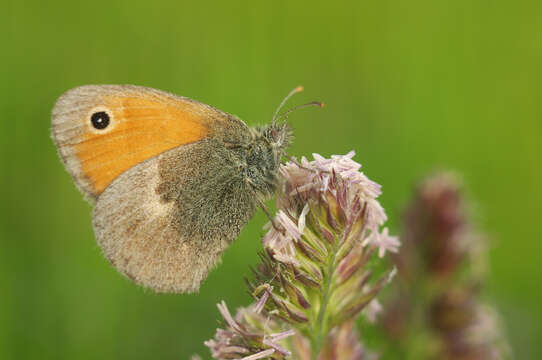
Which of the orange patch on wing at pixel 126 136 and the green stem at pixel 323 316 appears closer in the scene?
the green stem at pixel 323 316

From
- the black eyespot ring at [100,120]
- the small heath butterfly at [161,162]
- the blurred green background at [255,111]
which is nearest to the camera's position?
the small heath butterfly at [161,162]

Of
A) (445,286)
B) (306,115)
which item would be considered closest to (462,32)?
(306,115)

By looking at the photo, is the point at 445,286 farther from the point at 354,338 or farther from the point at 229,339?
the point at 229,339

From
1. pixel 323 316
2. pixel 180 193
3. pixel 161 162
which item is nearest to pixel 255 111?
pixel 161 162

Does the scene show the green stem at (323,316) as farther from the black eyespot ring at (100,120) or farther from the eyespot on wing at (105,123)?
the black eyespot ring at (100,120)

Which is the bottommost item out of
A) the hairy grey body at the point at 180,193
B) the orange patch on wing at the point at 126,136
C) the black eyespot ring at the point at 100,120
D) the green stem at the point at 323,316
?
the green stem at the point at 323,316

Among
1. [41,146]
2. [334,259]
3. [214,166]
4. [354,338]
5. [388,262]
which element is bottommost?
[354,338]

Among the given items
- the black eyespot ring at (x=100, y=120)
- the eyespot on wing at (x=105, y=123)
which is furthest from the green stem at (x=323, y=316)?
the black eyespot ring at (x=100, y=120)
